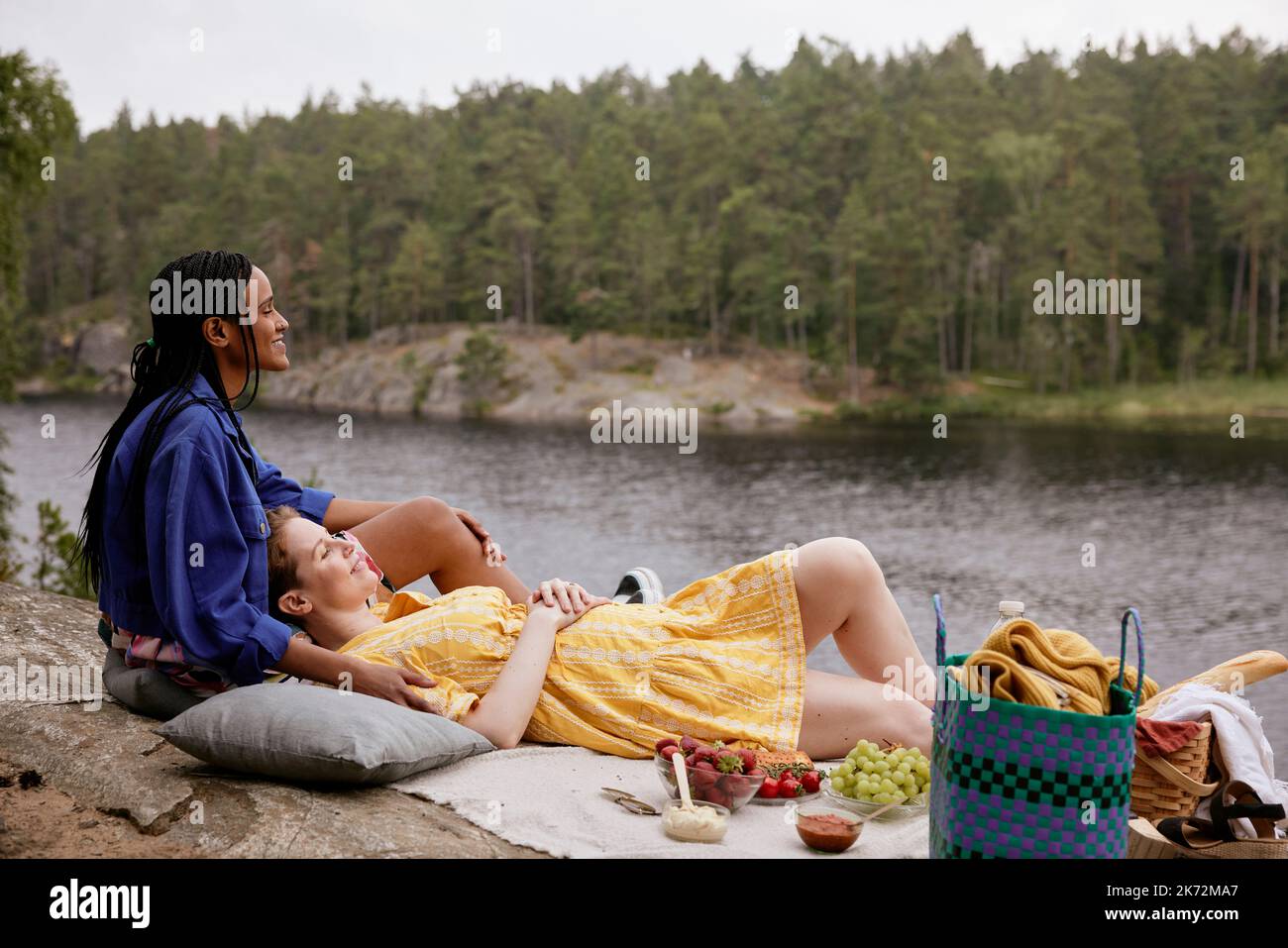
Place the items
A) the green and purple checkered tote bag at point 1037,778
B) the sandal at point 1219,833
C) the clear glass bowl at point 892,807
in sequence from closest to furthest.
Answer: the green and purple checkered tote bag at point 1037,778 → the sandal at point 1219,833 → the clear glass bowl at point 892,807

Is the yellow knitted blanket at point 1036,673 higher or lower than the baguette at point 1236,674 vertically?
higher

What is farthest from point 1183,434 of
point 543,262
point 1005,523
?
point 543,262

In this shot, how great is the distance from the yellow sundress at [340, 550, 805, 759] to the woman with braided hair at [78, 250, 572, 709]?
0.70 feet

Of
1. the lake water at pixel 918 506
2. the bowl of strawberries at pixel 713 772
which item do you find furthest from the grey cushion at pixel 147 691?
the lake water at pixel 918 506

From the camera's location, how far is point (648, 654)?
4121 mm

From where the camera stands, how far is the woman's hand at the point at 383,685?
3.85 metres

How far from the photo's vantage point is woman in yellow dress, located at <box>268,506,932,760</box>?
403cm

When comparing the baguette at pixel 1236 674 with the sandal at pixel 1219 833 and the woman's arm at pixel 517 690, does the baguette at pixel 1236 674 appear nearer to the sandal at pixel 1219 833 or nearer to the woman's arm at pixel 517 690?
the sandal at pixel 1219 833

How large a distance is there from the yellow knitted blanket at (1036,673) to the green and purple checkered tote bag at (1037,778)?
0.06 metres

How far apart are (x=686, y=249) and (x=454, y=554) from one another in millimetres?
54049

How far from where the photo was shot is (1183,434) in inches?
1617

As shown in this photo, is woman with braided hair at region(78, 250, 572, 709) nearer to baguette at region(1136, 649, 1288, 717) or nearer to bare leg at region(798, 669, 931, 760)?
bare leg at region(798, 669, 931, 760)

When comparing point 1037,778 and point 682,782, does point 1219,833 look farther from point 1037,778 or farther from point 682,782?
point 682,782
